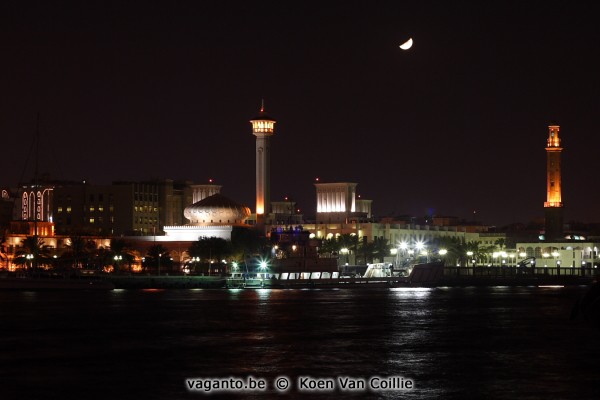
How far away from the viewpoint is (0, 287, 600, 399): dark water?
48.2 metres

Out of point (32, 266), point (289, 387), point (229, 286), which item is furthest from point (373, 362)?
point (32, 266)

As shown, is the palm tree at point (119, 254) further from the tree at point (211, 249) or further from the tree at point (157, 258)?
the tree at point (211, 249)

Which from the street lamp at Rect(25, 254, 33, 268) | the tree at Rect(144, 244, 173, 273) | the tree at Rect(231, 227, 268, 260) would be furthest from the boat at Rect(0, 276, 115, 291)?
the tree at Rect(231, 227, 268, 260)

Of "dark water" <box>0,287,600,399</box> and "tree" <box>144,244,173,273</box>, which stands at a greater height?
"tree" <box>144,244,173,273</box>

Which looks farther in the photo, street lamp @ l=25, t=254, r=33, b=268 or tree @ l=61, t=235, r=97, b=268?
tree @ l=61, t=235, r=97, b=268

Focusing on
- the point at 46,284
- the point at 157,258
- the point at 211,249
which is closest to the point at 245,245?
the point at 211,249

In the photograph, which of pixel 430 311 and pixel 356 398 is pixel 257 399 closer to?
pixel 356 398

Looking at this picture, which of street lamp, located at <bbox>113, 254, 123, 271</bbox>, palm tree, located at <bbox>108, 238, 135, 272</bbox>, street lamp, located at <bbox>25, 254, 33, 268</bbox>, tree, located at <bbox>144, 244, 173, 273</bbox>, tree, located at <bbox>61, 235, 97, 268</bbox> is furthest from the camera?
tree, located at <bbox>144, 244, 173, 273</bbox>

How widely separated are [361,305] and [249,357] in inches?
1994

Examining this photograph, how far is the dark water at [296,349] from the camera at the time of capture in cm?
4819

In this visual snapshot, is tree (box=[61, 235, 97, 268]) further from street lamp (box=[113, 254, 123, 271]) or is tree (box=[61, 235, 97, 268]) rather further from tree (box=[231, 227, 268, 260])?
tree (box=[231, 227, 268, 260])

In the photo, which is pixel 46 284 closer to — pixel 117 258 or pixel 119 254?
pixel 117 258

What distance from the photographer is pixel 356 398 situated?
4406 centimetres

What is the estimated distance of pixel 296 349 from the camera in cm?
6238
